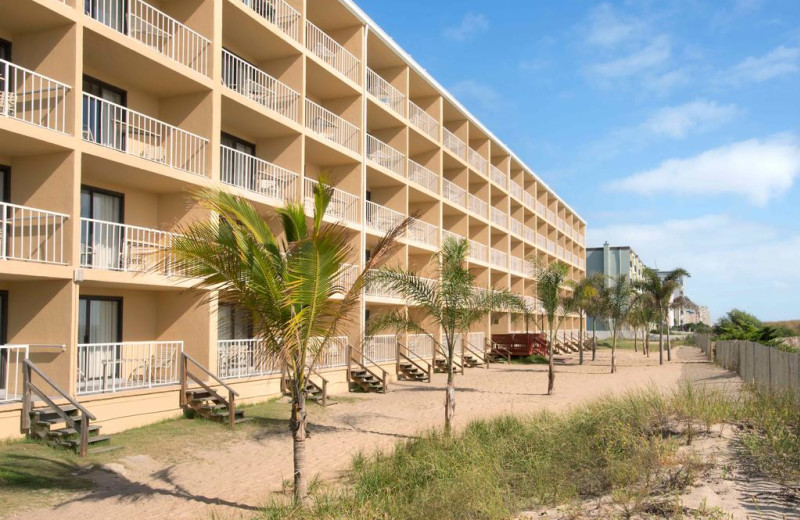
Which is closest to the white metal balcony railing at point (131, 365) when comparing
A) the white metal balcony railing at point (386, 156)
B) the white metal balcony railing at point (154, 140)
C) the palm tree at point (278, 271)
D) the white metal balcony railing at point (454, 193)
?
the white metal balcony railing at point (154, 140)

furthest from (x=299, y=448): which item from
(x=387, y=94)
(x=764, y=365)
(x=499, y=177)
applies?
(x=499, y=177)

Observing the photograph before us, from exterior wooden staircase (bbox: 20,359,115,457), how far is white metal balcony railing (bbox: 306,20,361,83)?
611 inches

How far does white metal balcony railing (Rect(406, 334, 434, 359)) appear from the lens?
30.1 metres

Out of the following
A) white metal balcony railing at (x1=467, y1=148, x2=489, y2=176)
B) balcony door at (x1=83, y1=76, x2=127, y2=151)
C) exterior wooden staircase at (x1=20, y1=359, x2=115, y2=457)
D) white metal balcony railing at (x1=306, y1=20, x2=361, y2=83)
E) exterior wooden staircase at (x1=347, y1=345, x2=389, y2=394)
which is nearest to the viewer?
exterior wooden staircase at (x1=20, y1=359, x2=115, y2=457)

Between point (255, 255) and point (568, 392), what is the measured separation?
1870 cm

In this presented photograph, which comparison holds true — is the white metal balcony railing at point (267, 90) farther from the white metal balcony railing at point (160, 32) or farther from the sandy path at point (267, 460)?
the sandy path at point (267, 460)

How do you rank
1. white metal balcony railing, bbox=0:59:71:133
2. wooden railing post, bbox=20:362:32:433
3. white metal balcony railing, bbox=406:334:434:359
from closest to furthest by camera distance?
wooden railing post, bbox=20:362:32:433
white metal balcony railing, bbox=0:59:71:133
white metal balcony railing, bbox=406:334:434:359

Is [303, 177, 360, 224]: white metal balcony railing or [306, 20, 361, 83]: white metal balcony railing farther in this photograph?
[303, 177, 360, 224]: white metal balcony railing

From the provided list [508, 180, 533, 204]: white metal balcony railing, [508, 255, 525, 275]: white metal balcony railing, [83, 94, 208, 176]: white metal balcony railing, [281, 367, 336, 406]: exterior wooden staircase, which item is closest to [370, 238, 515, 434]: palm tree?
[281, 367, 336, 406]: exterior wooden staircase

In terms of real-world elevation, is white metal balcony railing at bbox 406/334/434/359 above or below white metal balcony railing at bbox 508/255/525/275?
below

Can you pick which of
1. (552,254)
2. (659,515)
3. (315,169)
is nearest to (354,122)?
(315,169)

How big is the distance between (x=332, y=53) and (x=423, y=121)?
883 cm

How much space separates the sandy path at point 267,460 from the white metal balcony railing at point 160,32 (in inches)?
414

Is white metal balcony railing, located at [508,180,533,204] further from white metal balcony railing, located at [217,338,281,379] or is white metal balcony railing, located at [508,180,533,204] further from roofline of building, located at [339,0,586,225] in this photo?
white metal balcony railing, located at [217,338,281,379]
